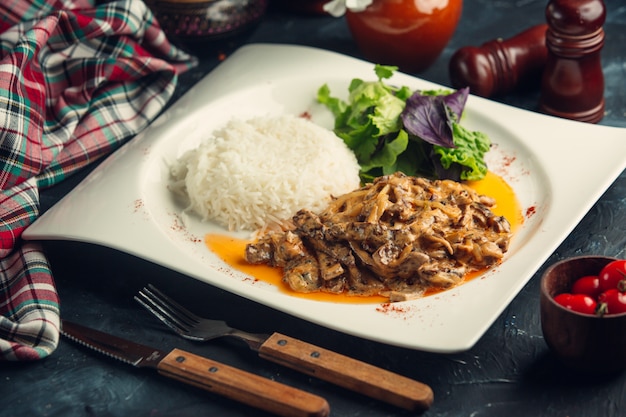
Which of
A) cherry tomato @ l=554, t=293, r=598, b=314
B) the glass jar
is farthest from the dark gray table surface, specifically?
the glass jar

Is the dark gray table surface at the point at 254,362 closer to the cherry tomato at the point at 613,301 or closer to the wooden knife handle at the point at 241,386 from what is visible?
the wooden knife handle at the point at 241,386

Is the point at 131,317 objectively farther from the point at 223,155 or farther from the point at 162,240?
the point at 223,155

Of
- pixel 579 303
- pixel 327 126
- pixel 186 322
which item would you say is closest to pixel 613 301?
pixel 579 303

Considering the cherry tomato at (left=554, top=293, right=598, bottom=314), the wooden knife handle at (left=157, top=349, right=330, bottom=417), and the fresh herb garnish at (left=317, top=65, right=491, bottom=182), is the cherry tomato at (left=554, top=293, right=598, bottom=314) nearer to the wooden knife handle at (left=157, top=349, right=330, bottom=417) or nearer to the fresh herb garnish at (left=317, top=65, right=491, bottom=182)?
the wooden knife handle at (left=157, top=349, right=330, bottom=417)

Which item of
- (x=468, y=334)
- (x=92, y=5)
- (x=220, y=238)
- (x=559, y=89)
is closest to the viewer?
(x=468, y=334)

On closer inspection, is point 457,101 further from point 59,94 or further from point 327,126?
point 59,94

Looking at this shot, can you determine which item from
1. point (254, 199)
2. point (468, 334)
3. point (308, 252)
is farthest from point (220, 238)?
point (468, 334)
